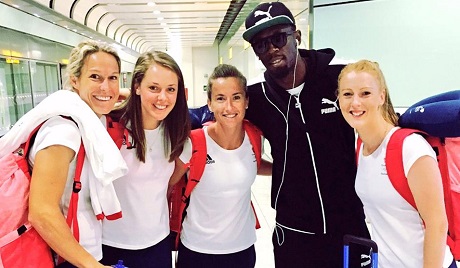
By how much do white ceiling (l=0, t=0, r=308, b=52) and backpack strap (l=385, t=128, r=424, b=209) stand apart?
4739mm

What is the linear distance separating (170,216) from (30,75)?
296 inches

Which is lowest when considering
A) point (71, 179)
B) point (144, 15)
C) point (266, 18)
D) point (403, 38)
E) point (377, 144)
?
point (71, 179)

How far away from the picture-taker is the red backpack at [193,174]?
7.02 ft

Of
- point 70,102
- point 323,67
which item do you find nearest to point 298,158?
point 323,67

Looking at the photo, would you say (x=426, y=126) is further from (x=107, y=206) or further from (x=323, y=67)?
(x=107, y=206)

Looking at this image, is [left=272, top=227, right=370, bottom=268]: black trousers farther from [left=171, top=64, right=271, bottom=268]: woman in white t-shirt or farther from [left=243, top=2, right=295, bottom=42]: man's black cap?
[left=243, top=2, right=295, bottom=42]: man's black cap

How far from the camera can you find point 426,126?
5.20 feet

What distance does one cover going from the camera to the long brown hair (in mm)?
2008

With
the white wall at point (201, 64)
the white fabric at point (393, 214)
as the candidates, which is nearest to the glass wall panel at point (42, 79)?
the white fabric at point (393, 214)

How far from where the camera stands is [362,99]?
175cm

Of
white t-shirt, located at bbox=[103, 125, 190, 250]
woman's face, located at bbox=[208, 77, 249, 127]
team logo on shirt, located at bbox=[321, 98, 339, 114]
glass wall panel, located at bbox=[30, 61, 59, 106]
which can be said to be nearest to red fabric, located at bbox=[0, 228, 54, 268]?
white t-shirt, located at bbox=[103, 125, 190, 250]

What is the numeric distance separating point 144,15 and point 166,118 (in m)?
13.6

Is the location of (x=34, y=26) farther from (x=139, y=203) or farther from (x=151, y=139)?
(x=139, y=203)

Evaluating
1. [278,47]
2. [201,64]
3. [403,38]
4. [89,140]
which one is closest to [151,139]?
[89,140]
